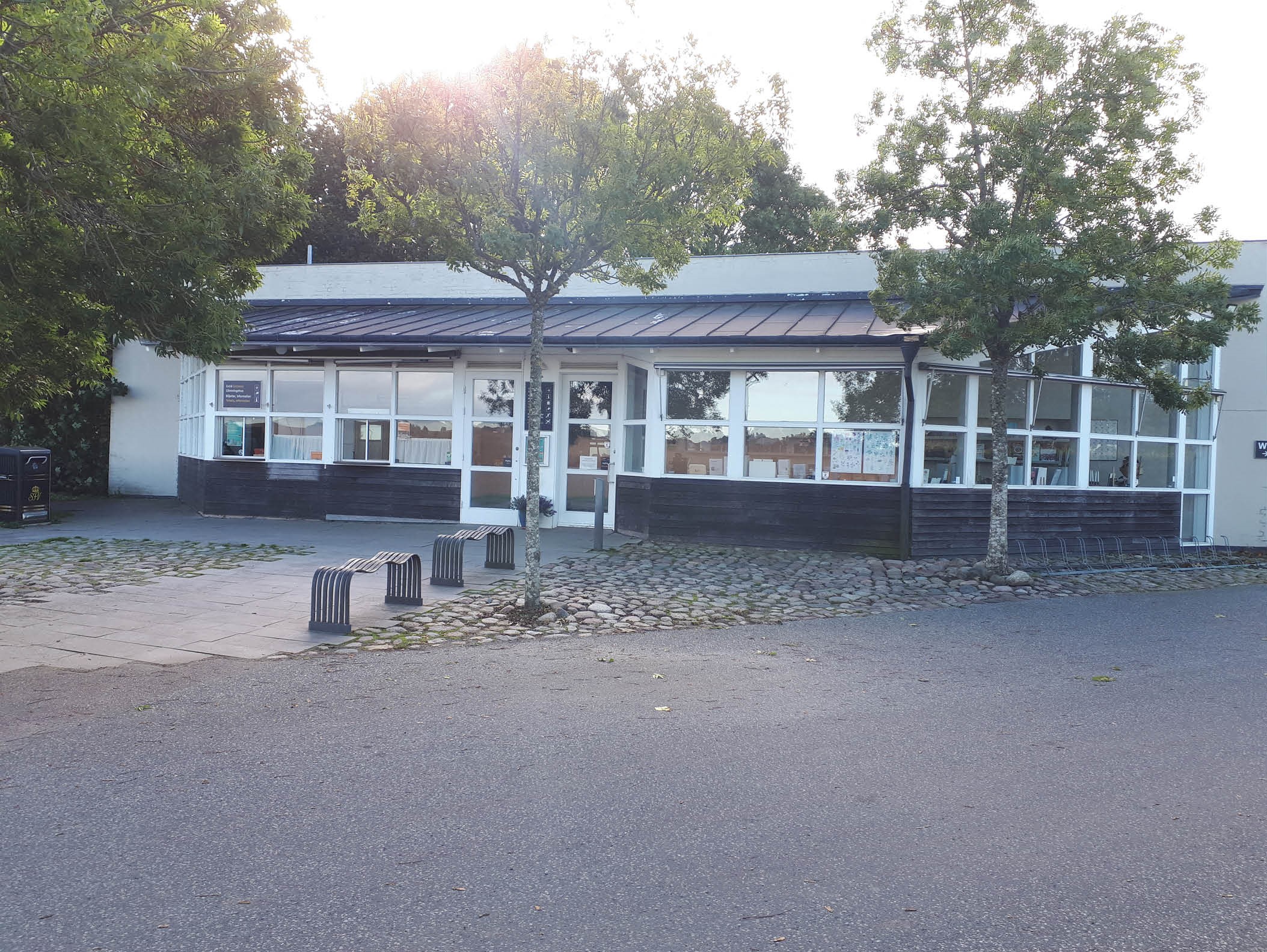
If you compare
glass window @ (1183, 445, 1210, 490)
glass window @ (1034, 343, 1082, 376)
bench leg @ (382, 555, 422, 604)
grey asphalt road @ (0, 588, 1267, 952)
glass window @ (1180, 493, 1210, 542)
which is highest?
glass window @ (1034, 343, 1082, 376)

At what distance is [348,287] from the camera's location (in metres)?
20.1

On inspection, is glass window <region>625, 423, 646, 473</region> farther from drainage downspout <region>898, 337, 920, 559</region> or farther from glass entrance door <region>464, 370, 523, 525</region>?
drainage downspout <region>898, 337, 920, 559</region>

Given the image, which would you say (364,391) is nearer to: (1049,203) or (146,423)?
(146,423)

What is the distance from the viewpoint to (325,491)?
1656 cm

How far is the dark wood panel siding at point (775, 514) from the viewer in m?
13.4

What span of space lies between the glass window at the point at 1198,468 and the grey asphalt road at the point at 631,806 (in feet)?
33.5

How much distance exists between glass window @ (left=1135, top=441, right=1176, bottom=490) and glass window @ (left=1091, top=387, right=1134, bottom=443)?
0.43 metres

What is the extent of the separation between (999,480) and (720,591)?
4.08m

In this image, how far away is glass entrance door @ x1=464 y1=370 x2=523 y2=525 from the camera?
16016mm

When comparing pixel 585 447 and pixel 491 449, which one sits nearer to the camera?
pixel 585 447

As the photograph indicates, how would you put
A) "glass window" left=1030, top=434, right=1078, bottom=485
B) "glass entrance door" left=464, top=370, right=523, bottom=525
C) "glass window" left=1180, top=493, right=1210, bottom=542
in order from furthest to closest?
"glass window" left=1180, top=493, right=1210, bottom=542
"glass entrance door" left=464, top=370, right=523, bottom=525
"glass window" left=1030, top=434, right=1078, bottom=485

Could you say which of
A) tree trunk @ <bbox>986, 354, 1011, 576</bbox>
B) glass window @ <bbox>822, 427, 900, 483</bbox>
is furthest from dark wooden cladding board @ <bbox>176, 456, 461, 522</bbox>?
tree trunk @ <bbox>986, 354, 1011, 576</bbox>

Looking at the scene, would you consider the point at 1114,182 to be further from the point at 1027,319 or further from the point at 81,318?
the point at 81,318

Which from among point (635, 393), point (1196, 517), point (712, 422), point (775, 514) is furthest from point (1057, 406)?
point (635, 393)
